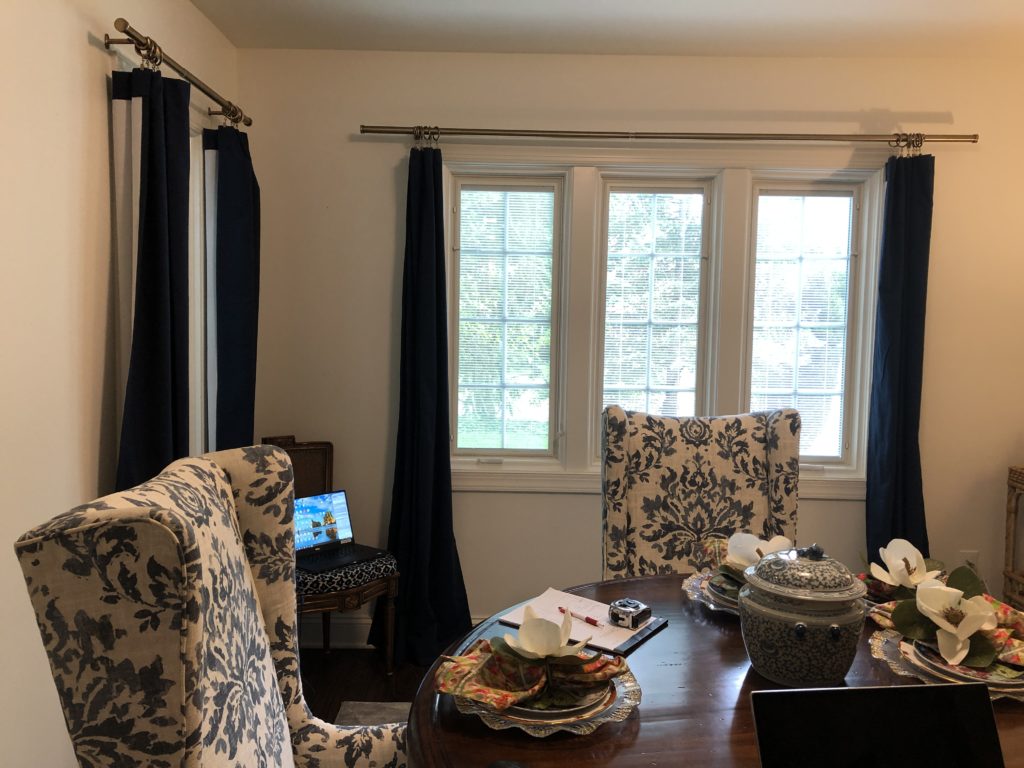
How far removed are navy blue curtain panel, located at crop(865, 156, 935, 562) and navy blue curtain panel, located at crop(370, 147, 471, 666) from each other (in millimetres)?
1767

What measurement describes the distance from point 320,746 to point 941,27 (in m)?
3.05

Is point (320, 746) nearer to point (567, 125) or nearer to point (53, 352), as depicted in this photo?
point (53, 352)

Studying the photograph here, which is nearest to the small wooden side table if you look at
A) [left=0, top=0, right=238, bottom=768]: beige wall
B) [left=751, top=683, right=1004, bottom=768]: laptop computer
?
[left=751, top=683, right=1004, bottom=768]: laptop computer

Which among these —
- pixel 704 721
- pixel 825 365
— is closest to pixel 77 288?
pixel 704 721

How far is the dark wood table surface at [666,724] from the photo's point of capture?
94 centimetres

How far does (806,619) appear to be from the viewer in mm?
1082

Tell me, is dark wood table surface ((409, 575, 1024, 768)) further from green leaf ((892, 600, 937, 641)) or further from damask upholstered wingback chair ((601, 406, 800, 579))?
damask upholstered wingback chair ((601, 406, 800, 579))

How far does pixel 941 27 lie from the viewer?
258cm

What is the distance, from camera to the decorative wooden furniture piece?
247 cm

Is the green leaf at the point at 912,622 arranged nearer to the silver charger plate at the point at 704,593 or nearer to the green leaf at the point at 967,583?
the green leaf at the point at 967,583

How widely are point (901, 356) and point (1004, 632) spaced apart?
6.32 ft

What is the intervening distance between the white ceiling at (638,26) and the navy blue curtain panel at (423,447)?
1.58 feet

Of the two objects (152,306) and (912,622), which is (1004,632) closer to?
(912,622)

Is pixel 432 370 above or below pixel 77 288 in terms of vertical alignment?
below
